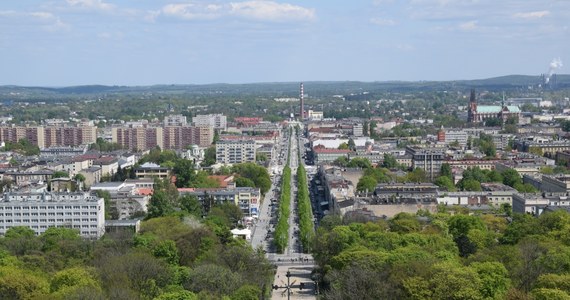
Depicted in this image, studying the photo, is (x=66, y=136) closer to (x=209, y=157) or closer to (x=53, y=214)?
(x=209, y=157)

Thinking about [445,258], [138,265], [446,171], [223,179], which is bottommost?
[223,179]

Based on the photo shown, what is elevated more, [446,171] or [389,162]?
[446,171]

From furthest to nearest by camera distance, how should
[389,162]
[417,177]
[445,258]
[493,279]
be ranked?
1. [389,162]
2. [417,177]
3. [445,258]
4. [493,279]

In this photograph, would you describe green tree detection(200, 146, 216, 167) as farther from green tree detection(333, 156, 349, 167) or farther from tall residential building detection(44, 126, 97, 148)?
tall residential building detection(44, 126, 97, 148)

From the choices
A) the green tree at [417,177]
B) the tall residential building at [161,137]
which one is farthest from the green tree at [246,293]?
the tall residential building at [161,137]

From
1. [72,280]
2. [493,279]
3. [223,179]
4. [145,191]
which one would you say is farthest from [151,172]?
[493,279]

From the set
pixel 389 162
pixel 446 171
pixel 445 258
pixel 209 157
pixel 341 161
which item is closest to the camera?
pixel 445 258
